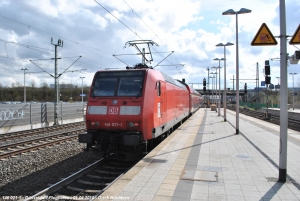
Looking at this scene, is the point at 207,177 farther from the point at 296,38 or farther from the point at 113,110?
the point at 113,110

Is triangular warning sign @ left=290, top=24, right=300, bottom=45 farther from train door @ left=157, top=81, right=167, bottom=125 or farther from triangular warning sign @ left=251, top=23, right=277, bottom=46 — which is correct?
train door @ left=157, top=81, right=167, bottom=125

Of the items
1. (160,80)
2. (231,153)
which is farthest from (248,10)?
(231,153)

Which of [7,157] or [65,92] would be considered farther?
[65,92]

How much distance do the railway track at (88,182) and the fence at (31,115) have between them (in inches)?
493

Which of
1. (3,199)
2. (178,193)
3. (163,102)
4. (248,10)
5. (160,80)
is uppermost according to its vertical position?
(248,10)

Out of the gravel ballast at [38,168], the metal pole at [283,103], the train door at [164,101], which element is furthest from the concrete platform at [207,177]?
the gravel ballast at [38,168]

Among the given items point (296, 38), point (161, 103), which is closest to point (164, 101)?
point (161, 103)

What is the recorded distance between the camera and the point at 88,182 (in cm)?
674

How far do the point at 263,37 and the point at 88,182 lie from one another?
547cm

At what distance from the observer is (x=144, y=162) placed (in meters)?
7.38

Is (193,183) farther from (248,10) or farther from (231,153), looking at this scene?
(248,10)

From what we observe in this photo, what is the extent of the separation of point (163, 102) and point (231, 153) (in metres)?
3.09

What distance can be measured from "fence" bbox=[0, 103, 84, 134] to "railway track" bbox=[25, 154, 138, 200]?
1252 centimetres

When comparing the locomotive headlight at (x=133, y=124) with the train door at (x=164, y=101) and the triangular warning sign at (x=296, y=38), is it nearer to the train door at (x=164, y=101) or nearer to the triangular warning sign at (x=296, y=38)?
the train door at (x=164, y=101)
